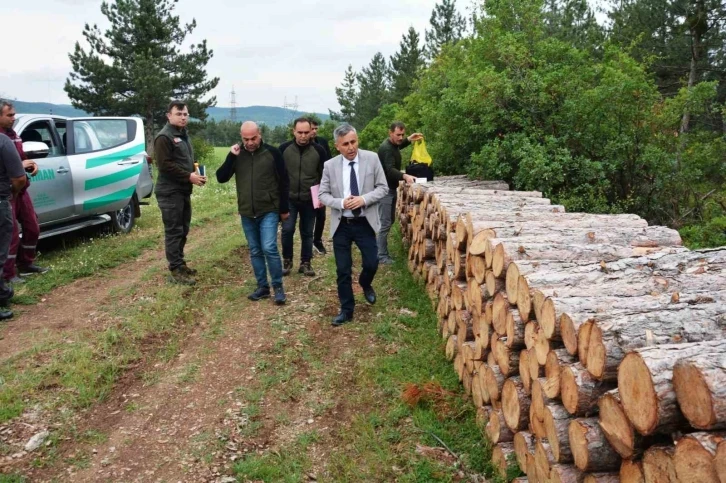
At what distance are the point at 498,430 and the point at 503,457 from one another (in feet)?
0.54

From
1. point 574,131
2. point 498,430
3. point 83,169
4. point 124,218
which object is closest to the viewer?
point 498,430

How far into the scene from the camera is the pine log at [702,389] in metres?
1.83

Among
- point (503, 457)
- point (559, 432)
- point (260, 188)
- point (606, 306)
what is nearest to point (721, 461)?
point (559, 432)

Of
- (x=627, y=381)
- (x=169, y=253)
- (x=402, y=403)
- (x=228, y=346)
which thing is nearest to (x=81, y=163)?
(x=169, y=253)

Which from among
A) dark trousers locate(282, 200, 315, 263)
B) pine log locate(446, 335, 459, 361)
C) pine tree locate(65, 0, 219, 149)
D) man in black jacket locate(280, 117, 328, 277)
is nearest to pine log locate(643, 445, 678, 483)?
pine log locate(446, 335, 459, 361)

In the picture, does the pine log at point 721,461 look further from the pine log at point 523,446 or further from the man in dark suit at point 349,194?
the man in dark suit at point 349,194

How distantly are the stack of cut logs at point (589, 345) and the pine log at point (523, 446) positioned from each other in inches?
0.5

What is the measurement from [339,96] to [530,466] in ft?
120

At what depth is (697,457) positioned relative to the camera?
1.84m

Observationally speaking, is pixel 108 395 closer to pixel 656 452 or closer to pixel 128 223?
pixel 656 452

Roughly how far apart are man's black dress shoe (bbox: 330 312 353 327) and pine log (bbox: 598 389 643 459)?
3555 mm

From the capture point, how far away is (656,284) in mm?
3143

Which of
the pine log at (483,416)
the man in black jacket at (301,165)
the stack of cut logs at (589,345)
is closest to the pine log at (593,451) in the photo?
the stack of cut logs at (589,345)

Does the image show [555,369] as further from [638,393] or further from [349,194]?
[349,194]
